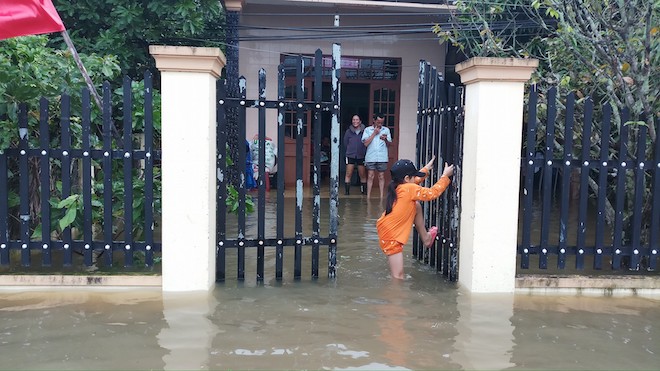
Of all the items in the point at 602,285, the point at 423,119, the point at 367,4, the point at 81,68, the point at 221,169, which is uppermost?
the point at 367,4

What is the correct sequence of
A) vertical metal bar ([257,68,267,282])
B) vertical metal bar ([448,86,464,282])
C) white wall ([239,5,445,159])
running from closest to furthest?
vertical metal bar ([257,68,267,282]), vertical metal bar ([448,86,464,282]), white wall ([239,5,445,159])

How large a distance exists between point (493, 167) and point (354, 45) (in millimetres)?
10088

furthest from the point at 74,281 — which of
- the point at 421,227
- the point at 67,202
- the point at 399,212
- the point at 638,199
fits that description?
the point at 638,199

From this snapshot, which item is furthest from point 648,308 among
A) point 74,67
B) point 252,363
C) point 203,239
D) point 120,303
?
point 74,67

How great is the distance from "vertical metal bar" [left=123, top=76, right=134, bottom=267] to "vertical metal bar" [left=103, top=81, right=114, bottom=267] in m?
0.12

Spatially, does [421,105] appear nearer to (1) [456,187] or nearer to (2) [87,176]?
(1) [456,187]

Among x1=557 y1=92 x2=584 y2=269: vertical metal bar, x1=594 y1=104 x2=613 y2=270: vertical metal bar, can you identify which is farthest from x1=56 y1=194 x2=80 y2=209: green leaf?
x1=594 y1=104 x2=613 y2=270: vertical metal bar

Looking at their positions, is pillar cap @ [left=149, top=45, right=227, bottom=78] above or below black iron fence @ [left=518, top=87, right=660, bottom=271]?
above

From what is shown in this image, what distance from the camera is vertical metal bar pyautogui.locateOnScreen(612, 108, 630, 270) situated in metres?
5.52

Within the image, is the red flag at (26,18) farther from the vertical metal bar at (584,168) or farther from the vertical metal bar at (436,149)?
the vertical metal bar at (584,168)

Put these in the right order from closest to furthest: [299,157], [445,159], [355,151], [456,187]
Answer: [299,157], [456,187], [445,159], [355,151]

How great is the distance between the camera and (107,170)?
5227mm

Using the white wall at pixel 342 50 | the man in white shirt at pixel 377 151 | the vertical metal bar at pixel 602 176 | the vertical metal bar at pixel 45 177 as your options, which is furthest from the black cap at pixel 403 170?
the white wall at pixel 342 50

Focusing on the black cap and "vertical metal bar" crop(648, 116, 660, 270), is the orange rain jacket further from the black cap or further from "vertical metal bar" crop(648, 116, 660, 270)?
"vertical metal bar" crop(648, 116, 660, 270)
